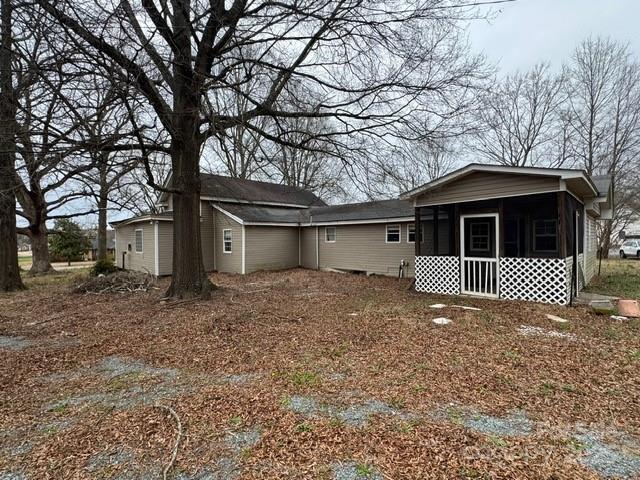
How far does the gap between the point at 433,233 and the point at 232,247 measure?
362 inches

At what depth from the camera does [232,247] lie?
53.2 feet

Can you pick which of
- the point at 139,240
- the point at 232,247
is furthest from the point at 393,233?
the point at 139,240

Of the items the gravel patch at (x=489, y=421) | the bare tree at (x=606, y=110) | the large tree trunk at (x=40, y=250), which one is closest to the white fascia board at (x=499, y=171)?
the gravel patch at (x=489, y=421)

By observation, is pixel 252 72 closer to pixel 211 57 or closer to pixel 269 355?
pixel 211 57

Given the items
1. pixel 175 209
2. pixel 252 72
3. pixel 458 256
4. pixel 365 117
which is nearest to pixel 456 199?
pixel 458 256

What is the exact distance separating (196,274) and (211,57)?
5.54 metres

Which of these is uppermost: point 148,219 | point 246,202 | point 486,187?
point 246,202

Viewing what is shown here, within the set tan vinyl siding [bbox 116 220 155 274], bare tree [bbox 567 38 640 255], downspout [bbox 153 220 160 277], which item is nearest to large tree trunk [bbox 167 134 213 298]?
tan vinyl siding [bbox 116 220 155 274]

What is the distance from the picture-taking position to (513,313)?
24.0 feet

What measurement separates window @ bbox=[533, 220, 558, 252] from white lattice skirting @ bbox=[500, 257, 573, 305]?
2781 mm

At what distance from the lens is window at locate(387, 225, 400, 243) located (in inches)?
552

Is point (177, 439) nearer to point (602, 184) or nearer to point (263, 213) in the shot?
point (602, 184)

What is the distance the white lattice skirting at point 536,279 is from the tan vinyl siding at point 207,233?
1316cm

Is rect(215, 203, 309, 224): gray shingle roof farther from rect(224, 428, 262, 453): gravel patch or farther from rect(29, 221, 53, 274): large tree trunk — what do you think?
rect(224, 428, 262, 453): gravel patch
